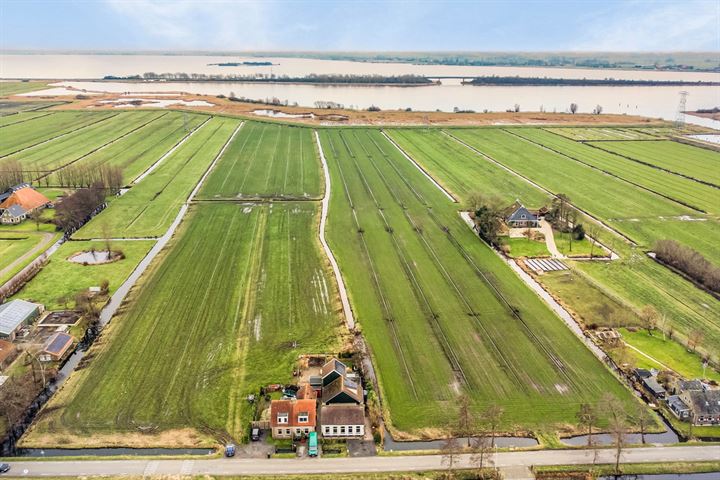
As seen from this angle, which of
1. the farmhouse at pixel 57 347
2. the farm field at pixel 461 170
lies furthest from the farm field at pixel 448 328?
the farmhouse at pixel 57 347

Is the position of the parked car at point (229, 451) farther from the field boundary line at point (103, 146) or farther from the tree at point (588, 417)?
the field boundary line at point (103, 146)

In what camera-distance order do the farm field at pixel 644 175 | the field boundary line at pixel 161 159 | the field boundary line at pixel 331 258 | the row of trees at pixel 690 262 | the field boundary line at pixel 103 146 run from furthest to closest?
the field boundary line at pixel 103 146 → the field boundary line at pixel 161 159 → the farm field at pixel 644 175 → the row of trees at pixel 690 262 → the field boundary line at pixel 331 258

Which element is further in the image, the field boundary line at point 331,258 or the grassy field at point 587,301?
the grassy field at point 587,301

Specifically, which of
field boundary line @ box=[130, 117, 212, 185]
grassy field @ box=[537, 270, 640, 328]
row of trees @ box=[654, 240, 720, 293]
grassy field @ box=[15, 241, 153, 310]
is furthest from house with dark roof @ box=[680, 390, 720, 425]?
field boundary line @ box=[130, 117, 212, 185]

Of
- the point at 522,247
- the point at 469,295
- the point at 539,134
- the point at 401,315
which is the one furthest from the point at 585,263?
the point at 539,134

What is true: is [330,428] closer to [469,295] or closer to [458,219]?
[469,295]

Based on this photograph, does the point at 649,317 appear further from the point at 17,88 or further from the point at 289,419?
the point at 17,88

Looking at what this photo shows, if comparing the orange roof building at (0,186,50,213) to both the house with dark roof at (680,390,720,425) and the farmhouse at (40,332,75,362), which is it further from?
the house with dark roof at (680,390,720,425)
